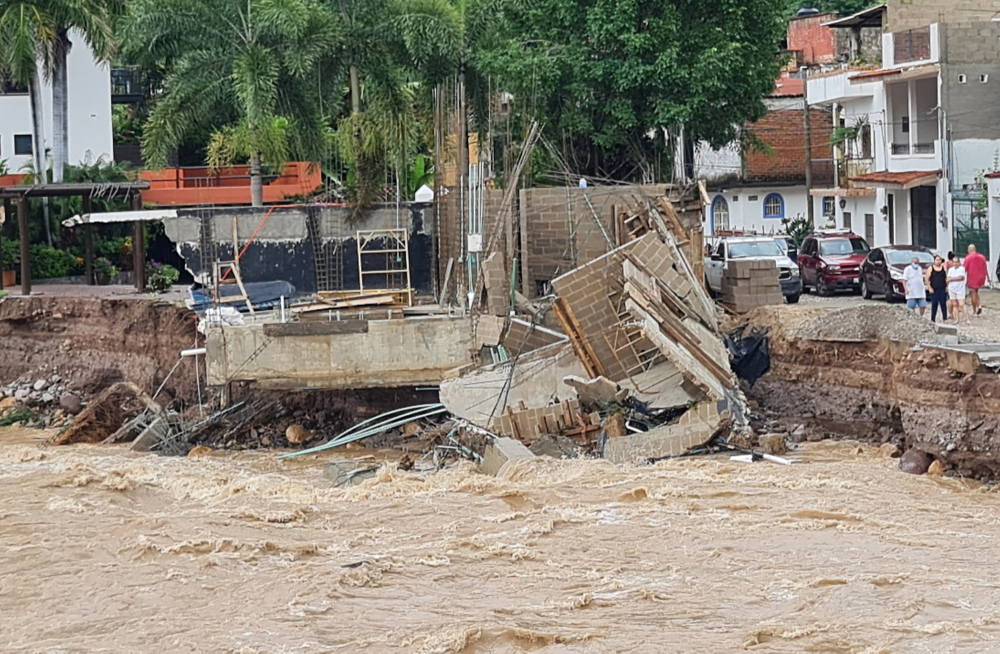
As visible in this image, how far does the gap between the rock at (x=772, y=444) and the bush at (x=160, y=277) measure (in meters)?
17.2

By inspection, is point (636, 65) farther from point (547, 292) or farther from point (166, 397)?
point (166, 397)

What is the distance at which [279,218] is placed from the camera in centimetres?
3166

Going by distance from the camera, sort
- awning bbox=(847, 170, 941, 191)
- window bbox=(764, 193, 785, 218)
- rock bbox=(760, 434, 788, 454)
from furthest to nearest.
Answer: window bbox=(764, 193, 785, 218), awning bbox=(847, 170, 941, 191), rock bbox=(760, 434, 788, 454)

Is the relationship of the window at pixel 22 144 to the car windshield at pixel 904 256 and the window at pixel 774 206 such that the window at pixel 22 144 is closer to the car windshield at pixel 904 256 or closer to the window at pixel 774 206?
the window at pixel 774 206

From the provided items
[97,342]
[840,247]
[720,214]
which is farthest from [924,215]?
[97,342]

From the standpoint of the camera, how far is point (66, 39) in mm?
41719

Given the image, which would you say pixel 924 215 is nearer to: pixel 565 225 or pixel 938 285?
pixel 938 285

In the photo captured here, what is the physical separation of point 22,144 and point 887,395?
32.7m

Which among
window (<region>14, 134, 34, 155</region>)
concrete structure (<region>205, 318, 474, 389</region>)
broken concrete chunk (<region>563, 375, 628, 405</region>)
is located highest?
window (<region>14, 134, 34, 155</region>)

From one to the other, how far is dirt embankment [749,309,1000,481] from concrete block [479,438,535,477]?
16.5ft

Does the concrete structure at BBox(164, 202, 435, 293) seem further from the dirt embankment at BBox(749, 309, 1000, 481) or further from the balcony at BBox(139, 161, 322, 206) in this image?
the balcony at BBox(139, 161, 322, 206)

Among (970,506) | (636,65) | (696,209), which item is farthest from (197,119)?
(970,506)

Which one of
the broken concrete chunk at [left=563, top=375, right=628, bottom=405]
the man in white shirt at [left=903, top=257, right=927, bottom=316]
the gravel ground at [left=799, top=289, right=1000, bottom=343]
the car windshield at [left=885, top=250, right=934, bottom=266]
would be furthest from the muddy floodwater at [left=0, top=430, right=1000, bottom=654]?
the car windshield at [left=885, top=250, right=934, bottom=266]

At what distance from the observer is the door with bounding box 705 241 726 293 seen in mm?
31375
